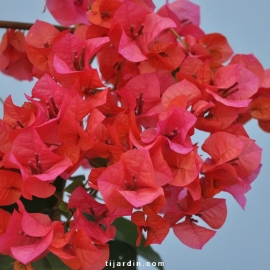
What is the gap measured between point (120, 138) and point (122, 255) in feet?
0.88

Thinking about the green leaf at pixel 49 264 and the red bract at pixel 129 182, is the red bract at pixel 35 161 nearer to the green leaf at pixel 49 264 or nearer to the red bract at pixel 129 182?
the red bract at pixel 129 182

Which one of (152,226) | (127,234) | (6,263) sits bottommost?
(127,234)

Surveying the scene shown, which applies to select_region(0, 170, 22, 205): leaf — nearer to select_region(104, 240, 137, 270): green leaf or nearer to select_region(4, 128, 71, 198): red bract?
select_region(4, 128, 71, 198): red bract

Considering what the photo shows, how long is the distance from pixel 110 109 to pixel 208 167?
120 mm

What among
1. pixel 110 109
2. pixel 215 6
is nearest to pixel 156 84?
pixel 110 109

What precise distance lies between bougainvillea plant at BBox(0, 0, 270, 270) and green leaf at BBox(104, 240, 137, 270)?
145mm

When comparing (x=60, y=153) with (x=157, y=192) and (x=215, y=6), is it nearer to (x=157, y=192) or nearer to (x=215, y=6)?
(x=157, y=192)

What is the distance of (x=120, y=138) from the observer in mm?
538

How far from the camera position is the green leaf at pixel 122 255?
0.74 metres

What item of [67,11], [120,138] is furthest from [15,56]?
[120,138]

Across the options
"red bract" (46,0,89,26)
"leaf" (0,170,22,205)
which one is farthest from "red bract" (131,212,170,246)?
"red bract" (46,0,89,26)

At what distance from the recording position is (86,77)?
537 millimetres

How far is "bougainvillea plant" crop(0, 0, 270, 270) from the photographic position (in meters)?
0.48

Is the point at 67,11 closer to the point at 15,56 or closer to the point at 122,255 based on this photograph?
the point at 15,56
